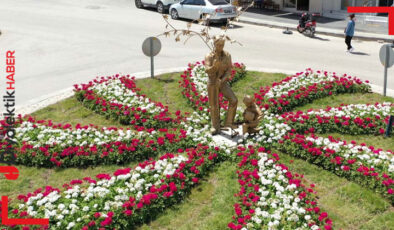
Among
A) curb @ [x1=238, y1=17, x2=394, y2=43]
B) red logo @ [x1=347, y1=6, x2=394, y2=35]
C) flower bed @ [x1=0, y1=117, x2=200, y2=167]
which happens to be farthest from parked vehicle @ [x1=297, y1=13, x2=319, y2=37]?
flower bed @ [x1=0, y1=117, x2=200, y2=167]

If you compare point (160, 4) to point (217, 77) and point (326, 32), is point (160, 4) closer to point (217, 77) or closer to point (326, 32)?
point (326, 32)

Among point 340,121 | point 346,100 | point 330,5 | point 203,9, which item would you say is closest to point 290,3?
point 330,5

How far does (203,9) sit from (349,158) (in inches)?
658

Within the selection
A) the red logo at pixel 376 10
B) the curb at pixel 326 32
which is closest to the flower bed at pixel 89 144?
the curb at pixel 326 32

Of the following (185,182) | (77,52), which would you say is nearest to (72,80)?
(77,52)

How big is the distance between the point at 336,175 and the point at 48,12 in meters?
24.0

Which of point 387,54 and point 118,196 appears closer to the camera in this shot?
point 118,196

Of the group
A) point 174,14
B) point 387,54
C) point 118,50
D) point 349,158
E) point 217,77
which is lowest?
point 349,158

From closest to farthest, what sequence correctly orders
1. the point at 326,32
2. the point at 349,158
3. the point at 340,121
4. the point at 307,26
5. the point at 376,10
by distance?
the point at 349,158, the point at 340,121, the point at 307,26, the point at 326,32, the point at 376,10

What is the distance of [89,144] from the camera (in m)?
8.52

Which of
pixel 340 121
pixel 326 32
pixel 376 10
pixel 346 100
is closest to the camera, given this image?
pixel 340 121

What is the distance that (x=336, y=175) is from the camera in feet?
25.3

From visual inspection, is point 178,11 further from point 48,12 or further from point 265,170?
point 265,170

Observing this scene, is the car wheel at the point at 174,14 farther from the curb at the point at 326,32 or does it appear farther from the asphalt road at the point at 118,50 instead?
the curb at the point at 326,32
